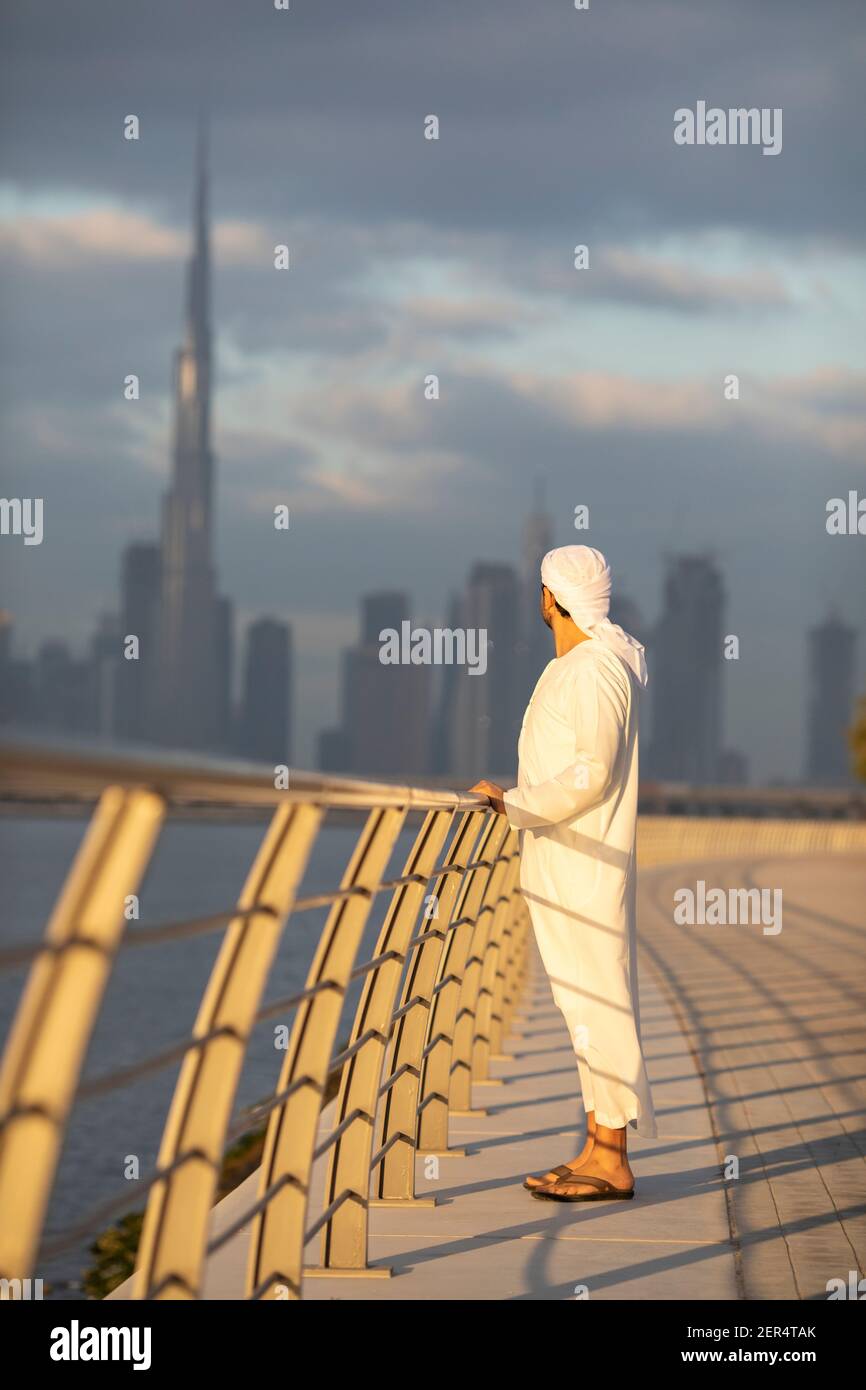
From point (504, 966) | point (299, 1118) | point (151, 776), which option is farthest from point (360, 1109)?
point (504, 966)

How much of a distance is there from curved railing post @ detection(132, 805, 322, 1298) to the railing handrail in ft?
0.52

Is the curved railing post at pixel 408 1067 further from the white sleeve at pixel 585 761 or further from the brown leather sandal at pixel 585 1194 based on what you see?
the white sleeve at pixel 585 761

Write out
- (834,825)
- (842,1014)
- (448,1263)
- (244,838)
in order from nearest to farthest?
1. (448,1263)
2. (842,1014)
3. (834,825)
4. (244,838)

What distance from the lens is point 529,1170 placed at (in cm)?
575

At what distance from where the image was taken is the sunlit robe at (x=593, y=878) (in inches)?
197

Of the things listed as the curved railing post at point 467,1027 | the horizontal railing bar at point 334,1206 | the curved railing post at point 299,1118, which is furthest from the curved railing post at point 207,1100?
the curved railing post at point 467,1027

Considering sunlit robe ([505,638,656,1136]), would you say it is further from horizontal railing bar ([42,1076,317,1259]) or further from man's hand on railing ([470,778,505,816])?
horizontal railing bar ([42,1076,317,1259])

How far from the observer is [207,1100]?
2.72 m

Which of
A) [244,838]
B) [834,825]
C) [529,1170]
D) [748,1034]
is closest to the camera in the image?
[529,1170]

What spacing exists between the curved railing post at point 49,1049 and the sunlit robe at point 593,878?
9.92ft

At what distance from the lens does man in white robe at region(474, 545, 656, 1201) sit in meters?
4.98

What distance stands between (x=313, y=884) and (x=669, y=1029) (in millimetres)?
66232

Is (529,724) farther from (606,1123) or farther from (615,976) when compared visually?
(606,1123)

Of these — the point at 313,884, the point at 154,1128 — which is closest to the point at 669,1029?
the point at 154,1128
